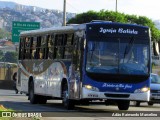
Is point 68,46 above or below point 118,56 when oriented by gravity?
above

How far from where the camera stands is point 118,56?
75.6 feet

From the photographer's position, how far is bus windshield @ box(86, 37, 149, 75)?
75.3ft

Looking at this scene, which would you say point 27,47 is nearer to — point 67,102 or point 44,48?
point 44,48

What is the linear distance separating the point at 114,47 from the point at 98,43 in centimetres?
57

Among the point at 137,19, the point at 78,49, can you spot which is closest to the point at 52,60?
the point at 78,49

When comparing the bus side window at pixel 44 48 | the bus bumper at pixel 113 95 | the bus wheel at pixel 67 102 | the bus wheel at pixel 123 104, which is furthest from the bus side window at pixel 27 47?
the bus bumper at pixel 113 95

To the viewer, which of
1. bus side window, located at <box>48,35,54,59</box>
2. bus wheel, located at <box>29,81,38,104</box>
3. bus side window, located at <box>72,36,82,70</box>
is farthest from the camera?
bus wheel, located at <box>29,81,38,104</box>

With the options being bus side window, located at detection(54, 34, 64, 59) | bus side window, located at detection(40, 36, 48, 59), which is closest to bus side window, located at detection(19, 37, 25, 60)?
bus side window, located at detection(40, 36, 48, 59)

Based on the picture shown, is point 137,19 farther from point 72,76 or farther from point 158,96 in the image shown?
point 72,76

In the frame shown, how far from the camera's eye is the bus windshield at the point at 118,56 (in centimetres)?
2295

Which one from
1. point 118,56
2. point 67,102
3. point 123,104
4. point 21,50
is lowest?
point 123,104

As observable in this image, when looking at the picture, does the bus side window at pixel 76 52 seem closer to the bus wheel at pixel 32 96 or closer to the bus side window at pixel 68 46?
the bus side window at pixel 68 46

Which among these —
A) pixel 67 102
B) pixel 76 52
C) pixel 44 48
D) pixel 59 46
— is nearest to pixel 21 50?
pixel 44 48

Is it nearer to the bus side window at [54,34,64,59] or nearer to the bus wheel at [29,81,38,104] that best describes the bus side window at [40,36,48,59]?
the bus side window at [54,34,64,59]
